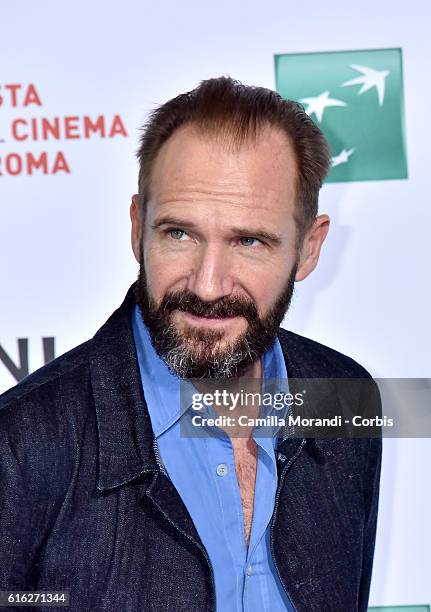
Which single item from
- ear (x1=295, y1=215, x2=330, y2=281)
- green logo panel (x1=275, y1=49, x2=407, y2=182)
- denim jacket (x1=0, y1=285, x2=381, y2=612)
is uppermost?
green logo panel (x1=275, y1=49, x2=407, y2=182)

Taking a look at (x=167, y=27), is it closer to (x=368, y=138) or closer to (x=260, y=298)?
(x=368, y=138)

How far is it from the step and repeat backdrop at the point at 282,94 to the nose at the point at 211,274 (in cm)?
46

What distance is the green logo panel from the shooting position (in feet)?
6.12

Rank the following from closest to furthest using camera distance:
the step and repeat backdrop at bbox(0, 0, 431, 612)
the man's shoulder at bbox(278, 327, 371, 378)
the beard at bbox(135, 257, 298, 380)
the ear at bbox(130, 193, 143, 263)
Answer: the beard at bbox(135, 257, 298, 380)
the ear at bbox(130, 193, 143, 263)
the man's shoulder at bbox(278, 327, 371, 378)
the step and repeat backdrop at bbox(0, 0, 431, 612)

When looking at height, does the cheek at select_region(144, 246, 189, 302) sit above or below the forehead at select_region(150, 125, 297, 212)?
below

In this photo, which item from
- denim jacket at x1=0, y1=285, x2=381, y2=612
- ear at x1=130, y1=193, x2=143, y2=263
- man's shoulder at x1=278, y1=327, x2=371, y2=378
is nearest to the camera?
denim jacket at x1=0, y1=285, x2=381, y2=612

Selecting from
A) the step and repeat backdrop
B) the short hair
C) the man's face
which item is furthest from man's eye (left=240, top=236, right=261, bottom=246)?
the step and repeat backdrop

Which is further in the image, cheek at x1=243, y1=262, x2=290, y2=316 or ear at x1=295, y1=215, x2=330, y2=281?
Result: ear at x1=295, y1=215, x2=330, y2=281

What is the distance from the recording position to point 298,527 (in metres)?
1.46

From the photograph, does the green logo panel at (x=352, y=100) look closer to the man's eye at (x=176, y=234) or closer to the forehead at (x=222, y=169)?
the forehead at (x=222, y=169)

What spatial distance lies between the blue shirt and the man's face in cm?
6

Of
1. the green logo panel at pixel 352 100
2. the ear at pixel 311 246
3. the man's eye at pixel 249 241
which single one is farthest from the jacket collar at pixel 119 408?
the green logo panel at pixel 352 100

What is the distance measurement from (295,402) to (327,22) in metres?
0.76

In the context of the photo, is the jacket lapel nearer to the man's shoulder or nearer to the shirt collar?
the shirt collar
